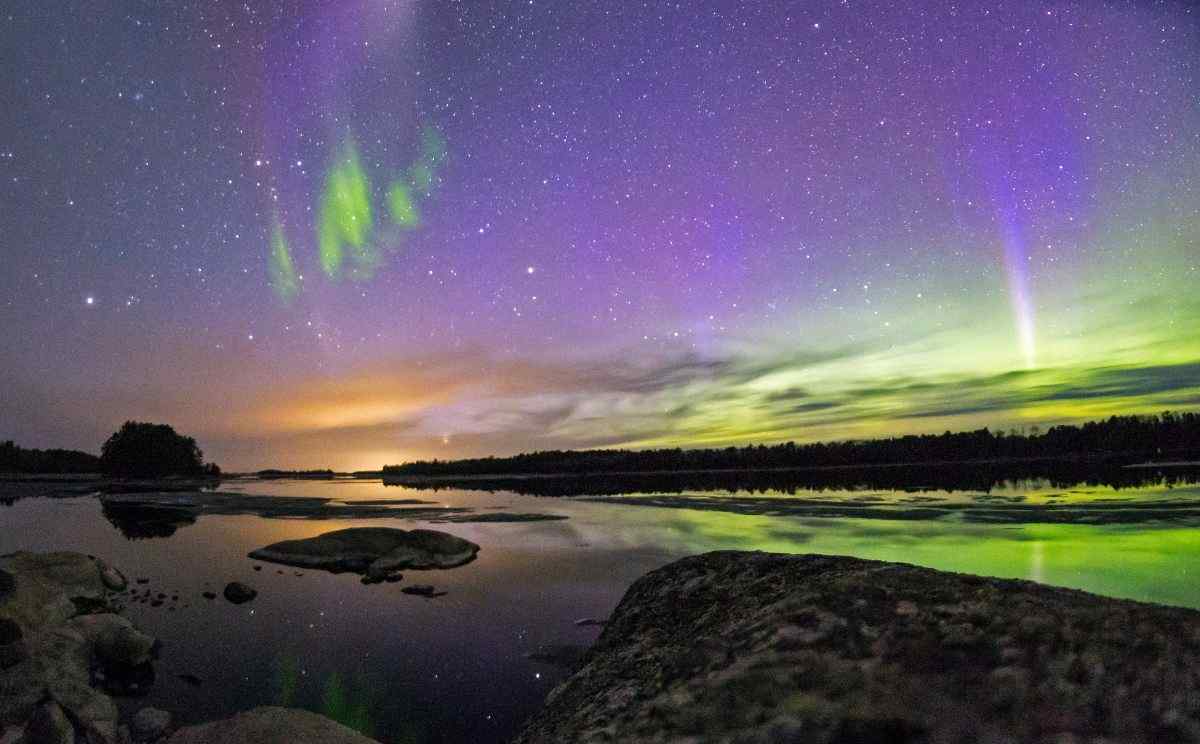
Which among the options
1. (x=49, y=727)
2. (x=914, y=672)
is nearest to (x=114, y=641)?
(x=49, y=727)

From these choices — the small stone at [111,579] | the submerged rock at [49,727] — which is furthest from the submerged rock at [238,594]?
the submerged rock at [49,727]

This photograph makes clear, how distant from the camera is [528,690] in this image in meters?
9.09

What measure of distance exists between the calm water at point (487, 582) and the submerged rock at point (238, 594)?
1.32 ft

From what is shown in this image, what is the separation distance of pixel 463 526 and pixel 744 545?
55.7ft

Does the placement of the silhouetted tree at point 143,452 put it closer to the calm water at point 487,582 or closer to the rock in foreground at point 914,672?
the calm water at point 487,582

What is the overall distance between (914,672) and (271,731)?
756 cm

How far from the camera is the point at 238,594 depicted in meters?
15.0

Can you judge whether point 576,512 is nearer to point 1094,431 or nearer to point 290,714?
point 290,714

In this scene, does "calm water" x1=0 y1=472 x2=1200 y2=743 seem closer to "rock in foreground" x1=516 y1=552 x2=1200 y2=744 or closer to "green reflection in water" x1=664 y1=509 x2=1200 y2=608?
"green reflection in water" x1=664 y1=509 x2=1200 y2=608

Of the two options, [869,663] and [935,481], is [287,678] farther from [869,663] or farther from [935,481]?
[935,481]

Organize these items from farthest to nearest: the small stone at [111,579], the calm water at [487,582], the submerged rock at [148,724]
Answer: the small stone at [111,579] < the calm water at [487,582] < the submerged rock at [148,724]

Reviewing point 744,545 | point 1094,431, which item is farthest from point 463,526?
point 1094,431

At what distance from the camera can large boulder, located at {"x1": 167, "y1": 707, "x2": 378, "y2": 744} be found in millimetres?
6512

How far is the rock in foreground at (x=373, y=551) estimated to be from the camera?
1950cm
